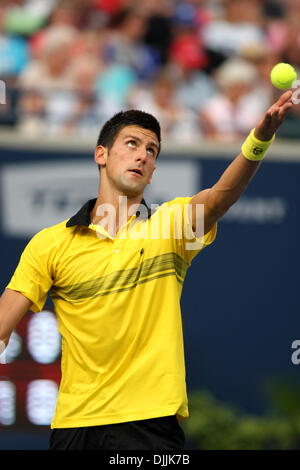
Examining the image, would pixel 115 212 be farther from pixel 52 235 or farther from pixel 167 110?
pixel 167 110

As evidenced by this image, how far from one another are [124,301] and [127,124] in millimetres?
894

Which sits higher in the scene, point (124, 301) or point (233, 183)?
point (233, 183)

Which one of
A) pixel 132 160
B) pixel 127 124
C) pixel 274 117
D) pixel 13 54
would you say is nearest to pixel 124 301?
pixel 132 160

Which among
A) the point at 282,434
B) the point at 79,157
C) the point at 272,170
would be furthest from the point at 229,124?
the point at 282,434

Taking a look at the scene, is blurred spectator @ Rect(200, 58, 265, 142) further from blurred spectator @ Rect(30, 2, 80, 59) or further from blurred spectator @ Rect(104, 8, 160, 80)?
blurred spectator @ Rect(30, 2, 80, 59)

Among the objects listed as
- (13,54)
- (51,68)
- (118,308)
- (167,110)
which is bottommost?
(118,308)

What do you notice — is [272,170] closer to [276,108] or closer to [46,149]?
[46,149]

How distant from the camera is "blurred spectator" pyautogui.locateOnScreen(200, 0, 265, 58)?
9.56 meters

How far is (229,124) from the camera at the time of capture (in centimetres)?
841

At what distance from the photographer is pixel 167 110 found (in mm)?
8453

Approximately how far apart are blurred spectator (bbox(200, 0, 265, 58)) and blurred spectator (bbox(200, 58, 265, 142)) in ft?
1.35

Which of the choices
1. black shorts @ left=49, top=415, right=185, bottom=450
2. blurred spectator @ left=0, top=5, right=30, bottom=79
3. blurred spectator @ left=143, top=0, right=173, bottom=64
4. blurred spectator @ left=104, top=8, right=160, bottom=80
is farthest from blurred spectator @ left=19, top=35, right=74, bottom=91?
black shorts @ left=49, top=415, right=185, bottom=450

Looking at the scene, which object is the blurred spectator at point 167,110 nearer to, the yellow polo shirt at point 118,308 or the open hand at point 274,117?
the yellow polo shirt at point 118,308
